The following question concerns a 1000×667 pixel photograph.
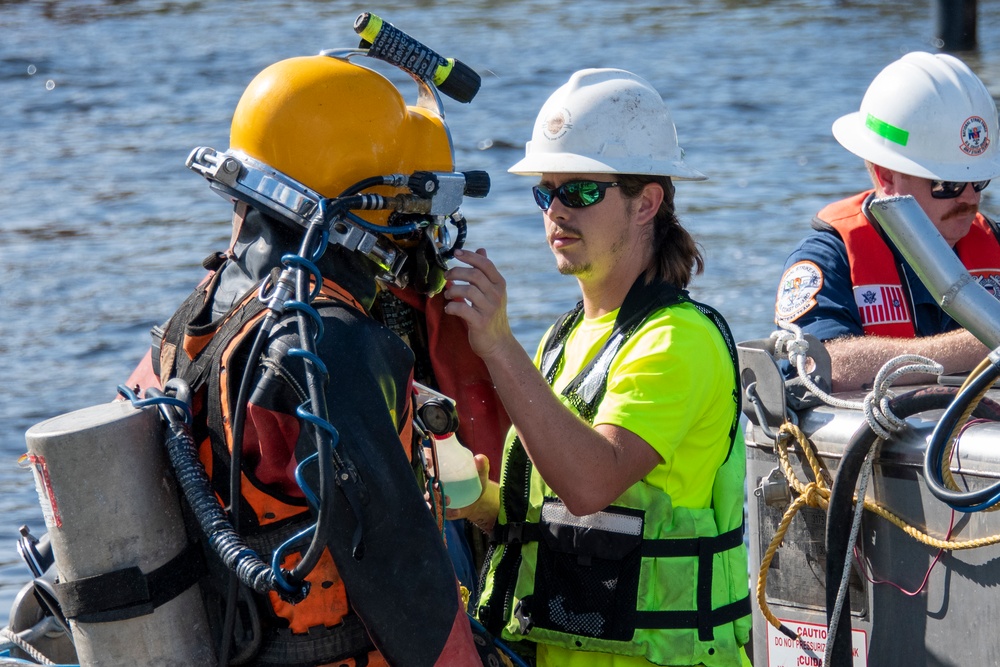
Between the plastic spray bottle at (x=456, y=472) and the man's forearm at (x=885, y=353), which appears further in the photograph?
the man's forearm at (x=885, y=353)

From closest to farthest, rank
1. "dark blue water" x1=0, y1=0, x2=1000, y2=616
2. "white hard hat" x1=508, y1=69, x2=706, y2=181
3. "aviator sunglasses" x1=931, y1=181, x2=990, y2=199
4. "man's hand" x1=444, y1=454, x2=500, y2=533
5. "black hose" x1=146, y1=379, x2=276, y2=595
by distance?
"black hose" x1=146, y1=379, x2=276, y2=595, "white hard hat" x1=508, y1=69, x2=706, y2=181, "man's hand" x1=444, y1=454, x2=500, y2=533, "aviator sunglasses" x1=931, y1=181, x2=990, y2=199, "dark blue water" x1=0, y1=0, x2=1000, y2=616

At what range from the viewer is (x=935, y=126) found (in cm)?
386

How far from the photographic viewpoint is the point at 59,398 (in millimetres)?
8672

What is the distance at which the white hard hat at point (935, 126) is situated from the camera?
12.7 ft

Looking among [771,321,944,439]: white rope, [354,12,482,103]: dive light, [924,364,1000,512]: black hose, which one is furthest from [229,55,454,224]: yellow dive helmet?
[771,321,944,439]: white rope

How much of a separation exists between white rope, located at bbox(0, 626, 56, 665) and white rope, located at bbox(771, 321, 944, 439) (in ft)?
6.83

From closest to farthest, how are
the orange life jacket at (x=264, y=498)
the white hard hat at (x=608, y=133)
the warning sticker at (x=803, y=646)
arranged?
the orange life jacket at (x=264, y=498)
the white hard hat at (x=608, y=133)
the warning sticker at (x=803, y=646)

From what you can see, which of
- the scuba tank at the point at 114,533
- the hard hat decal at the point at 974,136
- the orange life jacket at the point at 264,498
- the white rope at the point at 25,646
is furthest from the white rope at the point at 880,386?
the white rope at the point at 25,646

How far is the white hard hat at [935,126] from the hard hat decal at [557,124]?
1280 mm

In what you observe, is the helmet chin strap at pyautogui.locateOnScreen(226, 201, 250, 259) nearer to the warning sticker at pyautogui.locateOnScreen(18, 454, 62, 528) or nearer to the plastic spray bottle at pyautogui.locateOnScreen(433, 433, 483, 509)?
the warning sticker at pyautogui.locateOnScreen(18, 454, 62, 528)

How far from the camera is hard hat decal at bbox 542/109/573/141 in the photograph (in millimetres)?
3049

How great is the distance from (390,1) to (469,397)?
1720cm

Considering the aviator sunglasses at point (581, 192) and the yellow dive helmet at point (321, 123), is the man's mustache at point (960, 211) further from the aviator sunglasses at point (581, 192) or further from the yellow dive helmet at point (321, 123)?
the yellow dive helmet at point (321, 123)

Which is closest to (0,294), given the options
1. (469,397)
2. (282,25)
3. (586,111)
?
(469,397)
